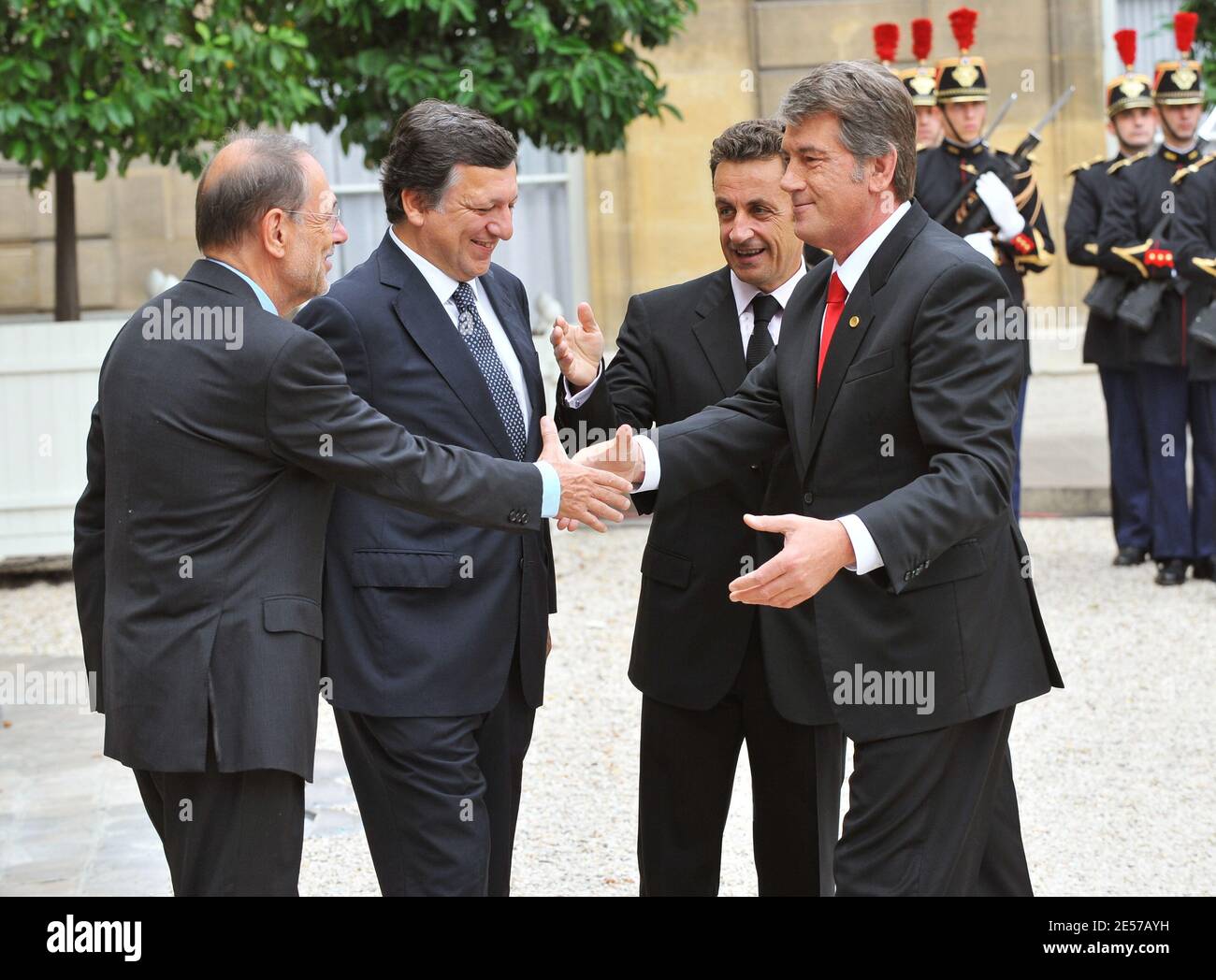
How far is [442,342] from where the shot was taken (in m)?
3.81

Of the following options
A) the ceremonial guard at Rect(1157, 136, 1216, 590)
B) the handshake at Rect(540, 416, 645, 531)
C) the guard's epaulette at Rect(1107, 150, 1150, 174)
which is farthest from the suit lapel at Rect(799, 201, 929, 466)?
the guard's epaulette at Rect(1107, 150, 1150, 174)

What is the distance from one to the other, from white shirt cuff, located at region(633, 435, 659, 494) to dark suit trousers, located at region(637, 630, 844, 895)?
1.57 ft

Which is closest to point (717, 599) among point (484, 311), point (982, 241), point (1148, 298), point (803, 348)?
point (803, 348)

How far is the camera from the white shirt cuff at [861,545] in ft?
10.5

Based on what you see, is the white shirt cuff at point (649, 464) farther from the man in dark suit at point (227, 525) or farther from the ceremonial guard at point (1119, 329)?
the ceremonial guard at point (1119, 329)

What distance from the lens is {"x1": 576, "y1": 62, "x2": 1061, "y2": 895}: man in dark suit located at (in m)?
3.23

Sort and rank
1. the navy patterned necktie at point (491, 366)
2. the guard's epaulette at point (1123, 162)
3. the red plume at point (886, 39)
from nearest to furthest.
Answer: the navy patterned necktie at point (491, 366) → the guard's epaulette at point (1123, 162) → the red plume at point (886, 39)

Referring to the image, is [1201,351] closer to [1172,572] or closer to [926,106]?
[1172,572]

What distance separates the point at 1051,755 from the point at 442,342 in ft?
11.5

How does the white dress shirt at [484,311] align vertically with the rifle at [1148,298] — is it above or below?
below

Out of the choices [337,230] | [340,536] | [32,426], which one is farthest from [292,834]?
[32,426]

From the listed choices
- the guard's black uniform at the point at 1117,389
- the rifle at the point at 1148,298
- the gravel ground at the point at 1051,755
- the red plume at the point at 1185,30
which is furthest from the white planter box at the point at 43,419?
the red plume at the point at 1185,30

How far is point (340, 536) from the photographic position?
373 cm
